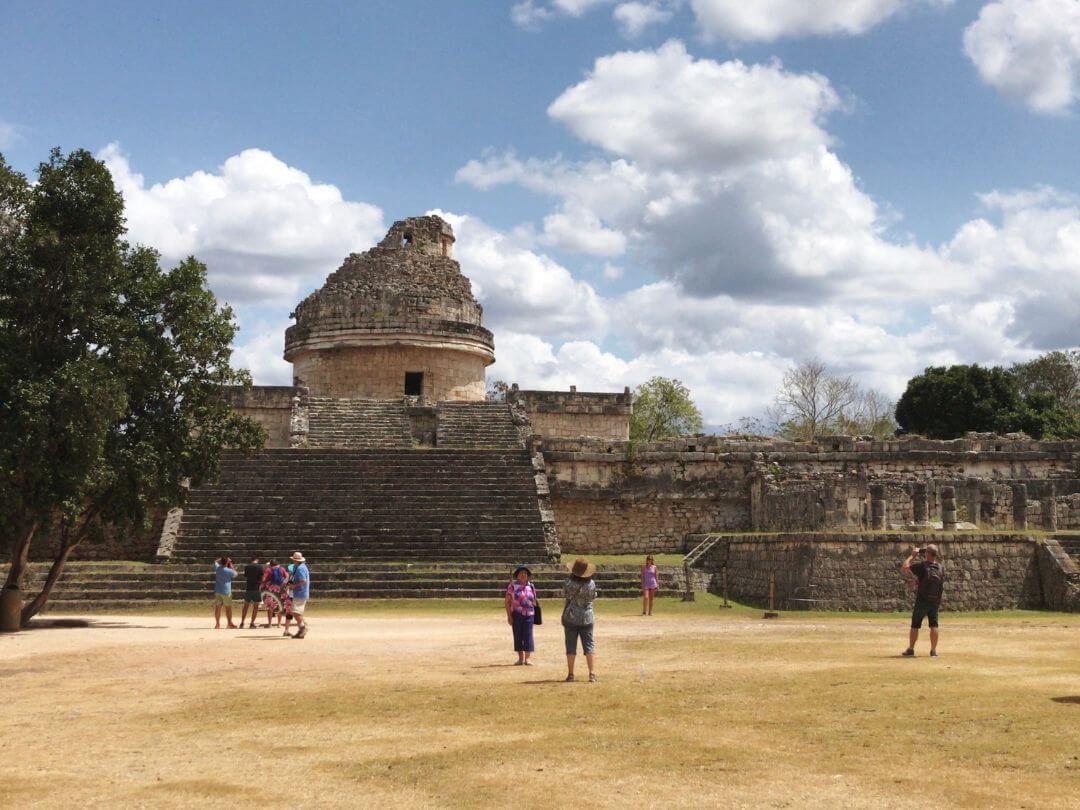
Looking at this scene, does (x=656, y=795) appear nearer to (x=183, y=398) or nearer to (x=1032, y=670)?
(x=1032, y=670)

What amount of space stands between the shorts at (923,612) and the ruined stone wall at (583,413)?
19305 millimetres

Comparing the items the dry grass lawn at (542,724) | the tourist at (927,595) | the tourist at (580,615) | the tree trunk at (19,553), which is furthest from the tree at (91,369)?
the tourist at (927,595)

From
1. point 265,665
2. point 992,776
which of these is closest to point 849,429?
point 265,665

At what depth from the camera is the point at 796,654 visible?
12.4 metres

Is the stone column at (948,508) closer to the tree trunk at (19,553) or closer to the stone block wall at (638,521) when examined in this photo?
the stone block wall at (638,521)

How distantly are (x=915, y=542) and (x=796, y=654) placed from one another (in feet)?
23.9

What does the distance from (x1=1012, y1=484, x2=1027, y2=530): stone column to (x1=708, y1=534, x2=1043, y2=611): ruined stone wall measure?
244 cm

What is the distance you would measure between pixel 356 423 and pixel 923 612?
19018mm

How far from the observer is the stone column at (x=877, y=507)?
68.7ft

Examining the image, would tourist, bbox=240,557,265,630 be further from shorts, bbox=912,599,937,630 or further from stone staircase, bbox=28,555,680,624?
shorts, bbox=912,599,937,630

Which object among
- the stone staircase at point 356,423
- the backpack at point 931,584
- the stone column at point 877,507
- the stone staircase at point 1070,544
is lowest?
the backpack at point 931,584

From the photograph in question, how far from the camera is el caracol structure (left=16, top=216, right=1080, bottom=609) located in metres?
19.7

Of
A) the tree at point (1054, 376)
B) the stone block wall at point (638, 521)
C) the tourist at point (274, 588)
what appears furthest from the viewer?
the tree at point (1054, 376)

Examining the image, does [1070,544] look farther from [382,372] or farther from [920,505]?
[382,372]
